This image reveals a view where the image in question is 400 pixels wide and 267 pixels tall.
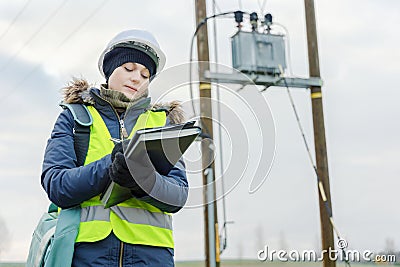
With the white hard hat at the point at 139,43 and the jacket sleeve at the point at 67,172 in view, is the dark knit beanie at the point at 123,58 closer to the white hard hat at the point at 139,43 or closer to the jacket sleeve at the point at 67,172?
the white hard hat at the point at 139,43

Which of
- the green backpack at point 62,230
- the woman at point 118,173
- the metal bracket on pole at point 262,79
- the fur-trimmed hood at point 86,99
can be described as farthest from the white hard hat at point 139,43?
the metal bracket on pole at point 262,79

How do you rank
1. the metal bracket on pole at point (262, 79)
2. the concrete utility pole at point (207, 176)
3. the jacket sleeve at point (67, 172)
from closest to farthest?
the jacket sleeve at point (67, 172) → the concrete utility pole at point (207, 176) → the metal bracket on pole at point (262, 79)

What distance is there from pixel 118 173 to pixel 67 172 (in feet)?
0.61

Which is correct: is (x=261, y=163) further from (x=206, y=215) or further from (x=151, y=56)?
(x=206, y=215)

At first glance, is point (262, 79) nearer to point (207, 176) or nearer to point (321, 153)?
point (321, 153)

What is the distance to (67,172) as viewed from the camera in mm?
1489

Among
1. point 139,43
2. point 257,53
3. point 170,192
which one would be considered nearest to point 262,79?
point 257,53

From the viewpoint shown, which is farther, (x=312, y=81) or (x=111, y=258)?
(x=312, y=81)

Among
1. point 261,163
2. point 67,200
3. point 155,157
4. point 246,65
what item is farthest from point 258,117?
point 246,65

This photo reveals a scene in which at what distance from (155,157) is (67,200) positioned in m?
0.27

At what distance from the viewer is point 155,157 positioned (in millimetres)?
1399

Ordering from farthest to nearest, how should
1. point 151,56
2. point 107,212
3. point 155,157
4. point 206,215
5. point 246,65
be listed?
point 206,215 → point 246,65 → point 151,56 → point 107,212 → point 155,157

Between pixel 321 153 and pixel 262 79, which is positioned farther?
pixel 321 153

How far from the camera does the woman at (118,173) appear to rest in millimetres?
1460
